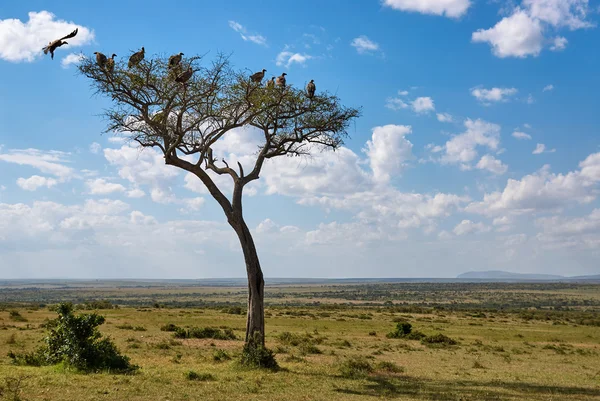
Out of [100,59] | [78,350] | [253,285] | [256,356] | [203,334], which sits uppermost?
[100,59]

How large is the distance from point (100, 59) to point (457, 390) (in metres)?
14.9

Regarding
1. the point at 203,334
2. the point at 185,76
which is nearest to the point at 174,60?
the point at 185,76

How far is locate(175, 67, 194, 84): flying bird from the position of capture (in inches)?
697

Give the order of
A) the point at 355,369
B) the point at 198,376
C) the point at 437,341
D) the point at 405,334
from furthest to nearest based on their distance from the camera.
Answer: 1. the point at 405,334
2. the point at 437,341
3. the point at 355,369
4. the point at 198,376

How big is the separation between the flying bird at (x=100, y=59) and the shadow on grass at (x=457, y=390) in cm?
1238

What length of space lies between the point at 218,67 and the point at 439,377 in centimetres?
1301

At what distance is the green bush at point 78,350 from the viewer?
54.0 feet

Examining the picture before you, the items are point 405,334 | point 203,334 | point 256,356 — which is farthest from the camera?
point 405,334

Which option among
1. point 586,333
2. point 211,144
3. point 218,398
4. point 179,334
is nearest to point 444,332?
point 586,333

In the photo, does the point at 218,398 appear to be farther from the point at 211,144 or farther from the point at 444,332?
the point at 444,332

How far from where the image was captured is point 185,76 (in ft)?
58.5

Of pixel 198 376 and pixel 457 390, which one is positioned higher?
pixel 198 376

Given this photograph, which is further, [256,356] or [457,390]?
[256,356]

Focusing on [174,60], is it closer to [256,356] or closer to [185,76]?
[185,76]
